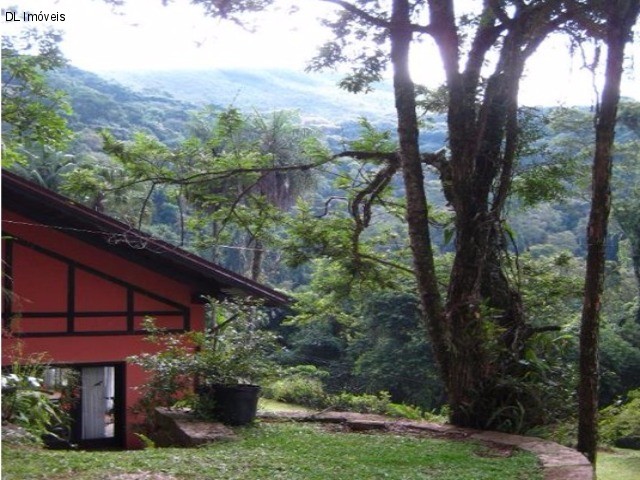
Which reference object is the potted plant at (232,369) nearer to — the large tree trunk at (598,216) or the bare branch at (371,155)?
the bare branch at (371,155)

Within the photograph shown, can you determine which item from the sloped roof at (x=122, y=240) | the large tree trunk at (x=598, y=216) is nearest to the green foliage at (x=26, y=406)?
the sloped roof at (x=122, y=240)

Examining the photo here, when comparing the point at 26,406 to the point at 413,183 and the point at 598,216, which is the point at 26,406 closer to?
the point at 413,183

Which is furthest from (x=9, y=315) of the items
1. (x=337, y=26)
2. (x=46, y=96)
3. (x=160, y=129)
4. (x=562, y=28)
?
(x=160, y=129)

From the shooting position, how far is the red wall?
9.64 metres

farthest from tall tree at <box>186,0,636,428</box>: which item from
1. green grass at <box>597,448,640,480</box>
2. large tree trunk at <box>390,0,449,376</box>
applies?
green grass at <box>597,448,640,480</box>

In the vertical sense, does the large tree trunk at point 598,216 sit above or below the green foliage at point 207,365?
above

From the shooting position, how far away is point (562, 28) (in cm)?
823

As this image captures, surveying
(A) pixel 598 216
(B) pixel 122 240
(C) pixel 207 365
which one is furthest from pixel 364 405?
(A) pixel 598 216

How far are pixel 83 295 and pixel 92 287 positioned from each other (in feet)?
0.51

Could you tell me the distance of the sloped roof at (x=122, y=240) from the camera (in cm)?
909

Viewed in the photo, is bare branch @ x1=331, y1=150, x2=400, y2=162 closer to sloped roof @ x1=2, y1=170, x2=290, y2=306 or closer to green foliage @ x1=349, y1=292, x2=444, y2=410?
sloped roof @ x1=2, y1=170, x2=290, y2=306

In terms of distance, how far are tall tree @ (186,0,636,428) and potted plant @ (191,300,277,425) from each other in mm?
1822

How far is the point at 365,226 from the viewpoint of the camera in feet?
32.8

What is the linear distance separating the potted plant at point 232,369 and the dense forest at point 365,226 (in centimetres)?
182
